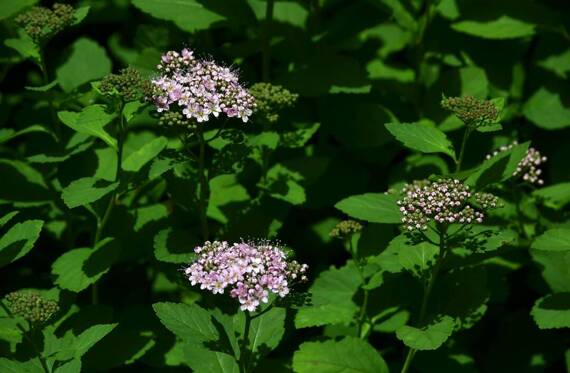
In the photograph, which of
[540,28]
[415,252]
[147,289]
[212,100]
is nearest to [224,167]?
[212,100]

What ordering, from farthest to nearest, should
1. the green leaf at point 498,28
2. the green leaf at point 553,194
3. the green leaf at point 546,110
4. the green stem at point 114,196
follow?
the green leaf at point 546,110 < the green leaf at point 498,28 < the green leaf at point 553,194 < the green stem at point 114,196

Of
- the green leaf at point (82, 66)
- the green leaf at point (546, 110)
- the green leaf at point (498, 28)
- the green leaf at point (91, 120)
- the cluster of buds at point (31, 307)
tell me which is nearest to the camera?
the cluster of buds at point (31, 307)

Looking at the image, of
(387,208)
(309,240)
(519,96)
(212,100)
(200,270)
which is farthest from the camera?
(519,96)

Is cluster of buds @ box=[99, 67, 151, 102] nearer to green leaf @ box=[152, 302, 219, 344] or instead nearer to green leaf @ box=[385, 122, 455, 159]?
green leaf @ box=[152, 302, 219, 344]

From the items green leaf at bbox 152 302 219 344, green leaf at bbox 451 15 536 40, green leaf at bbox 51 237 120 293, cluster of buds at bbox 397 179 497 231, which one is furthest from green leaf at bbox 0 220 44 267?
green leaf at bbox 451 15 536 40

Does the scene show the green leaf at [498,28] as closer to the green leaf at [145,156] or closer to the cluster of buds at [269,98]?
the cluster of buds at [269,98]

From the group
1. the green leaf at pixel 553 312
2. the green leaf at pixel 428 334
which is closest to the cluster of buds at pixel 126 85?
the green leaf at pixel 428 334

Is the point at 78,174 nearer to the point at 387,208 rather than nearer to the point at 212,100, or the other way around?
the point at 212,100
